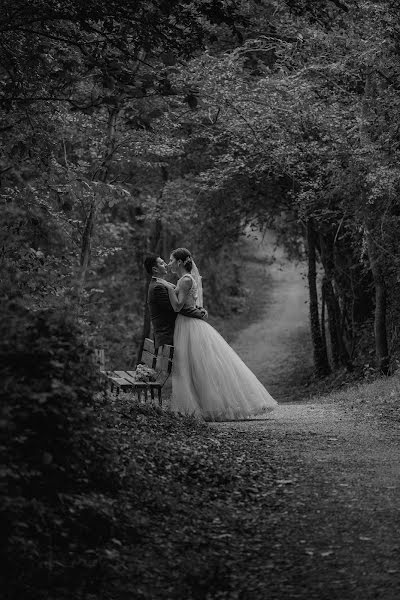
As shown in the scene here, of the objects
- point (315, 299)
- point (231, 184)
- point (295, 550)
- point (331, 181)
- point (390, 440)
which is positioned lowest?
point (295, 550)

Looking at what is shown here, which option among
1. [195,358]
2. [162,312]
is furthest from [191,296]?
[195,358]

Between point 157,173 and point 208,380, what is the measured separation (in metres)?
13.2

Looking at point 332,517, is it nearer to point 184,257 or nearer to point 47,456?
point 47,456

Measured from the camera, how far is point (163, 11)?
25.1 ft

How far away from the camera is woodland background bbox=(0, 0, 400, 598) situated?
5.19m

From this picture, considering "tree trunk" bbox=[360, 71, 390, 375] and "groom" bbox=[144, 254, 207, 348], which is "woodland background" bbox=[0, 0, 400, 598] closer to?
"tree trunk" bbox=[360, 71, 390, 375]

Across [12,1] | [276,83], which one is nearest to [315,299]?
[276,83]

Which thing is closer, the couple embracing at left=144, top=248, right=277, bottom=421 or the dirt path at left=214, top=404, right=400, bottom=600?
the dirt path at left=214, top=404, right=400, bottom=600

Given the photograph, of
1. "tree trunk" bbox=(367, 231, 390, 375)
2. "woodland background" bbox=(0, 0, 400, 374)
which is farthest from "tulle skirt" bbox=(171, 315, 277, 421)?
"tree trunk" bbox=(367, 231, 390, 375)

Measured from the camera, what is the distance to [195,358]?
39.2ft

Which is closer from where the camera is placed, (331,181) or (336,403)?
(336,403)

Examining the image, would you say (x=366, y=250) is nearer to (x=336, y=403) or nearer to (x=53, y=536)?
(x=336, y=403)

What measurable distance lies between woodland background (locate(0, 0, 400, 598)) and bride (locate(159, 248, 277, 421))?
5.05ft

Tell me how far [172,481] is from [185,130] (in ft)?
49.0
